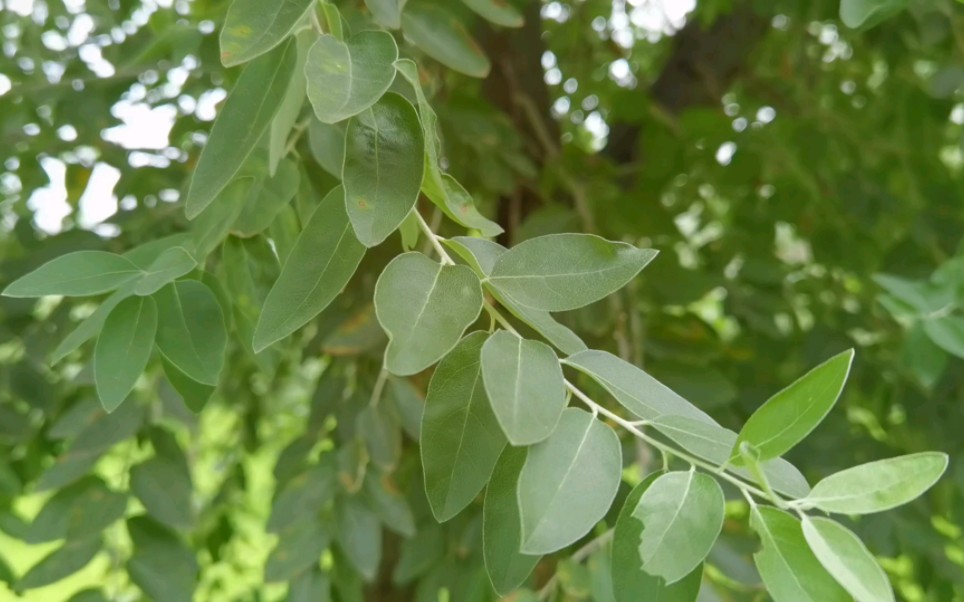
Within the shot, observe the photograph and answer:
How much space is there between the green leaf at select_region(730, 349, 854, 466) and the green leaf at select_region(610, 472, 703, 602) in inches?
1.6

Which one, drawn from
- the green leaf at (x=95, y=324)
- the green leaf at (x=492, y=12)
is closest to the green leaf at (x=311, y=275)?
the green leaf at (x=95, y=324)

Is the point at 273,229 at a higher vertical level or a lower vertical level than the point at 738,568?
higher

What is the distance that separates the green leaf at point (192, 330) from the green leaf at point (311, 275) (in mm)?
91

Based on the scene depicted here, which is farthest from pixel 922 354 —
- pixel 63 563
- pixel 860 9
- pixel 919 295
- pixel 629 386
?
pixel 63 563

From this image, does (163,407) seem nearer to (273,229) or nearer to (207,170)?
(273,229)

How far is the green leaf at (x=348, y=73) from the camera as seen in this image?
1.10 ft

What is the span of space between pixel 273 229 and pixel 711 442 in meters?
0.25

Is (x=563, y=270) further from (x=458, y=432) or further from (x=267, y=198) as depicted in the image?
(x=267, y=198)

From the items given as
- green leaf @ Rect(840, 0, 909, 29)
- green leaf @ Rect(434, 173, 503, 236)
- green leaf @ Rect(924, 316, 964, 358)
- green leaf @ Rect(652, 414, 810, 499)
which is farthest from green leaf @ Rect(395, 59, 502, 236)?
green leaf @ Rect(924, 316, 964, 358)

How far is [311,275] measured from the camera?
0.37m

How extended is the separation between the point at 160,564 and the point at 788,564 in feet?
1.74

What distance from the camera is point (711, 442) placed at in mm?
355

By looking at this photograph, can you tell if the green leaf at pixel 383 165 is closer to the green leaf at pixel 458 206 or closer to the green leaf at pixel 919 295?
the green leaf at pixel 458 206

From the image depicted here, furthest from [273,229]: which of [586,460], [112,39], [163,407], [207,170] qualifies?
[112,39]
